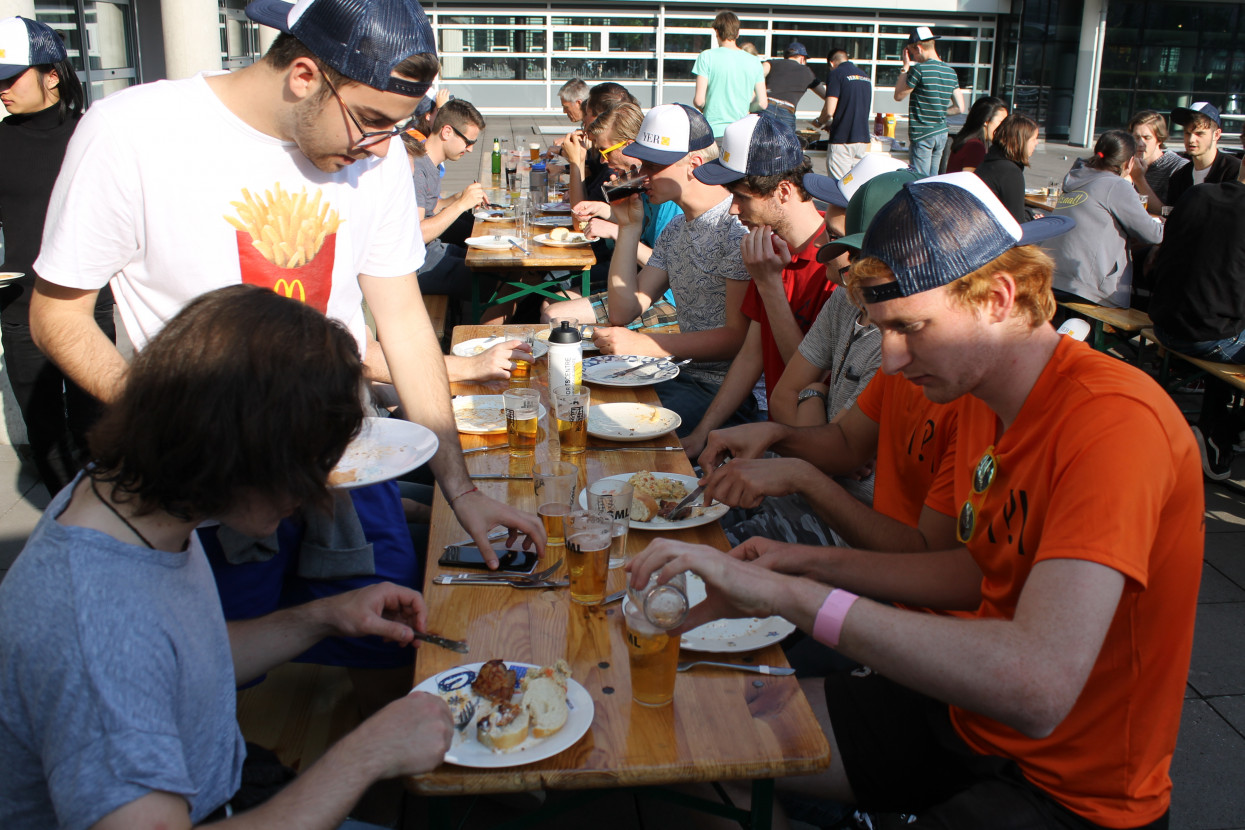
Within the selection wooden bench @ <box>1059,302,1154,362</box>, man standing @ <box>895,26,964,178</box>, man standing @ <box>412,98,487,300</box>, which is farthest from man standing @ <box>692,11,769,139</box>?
wooden bench @ <box>1059,302,1154,362</box>

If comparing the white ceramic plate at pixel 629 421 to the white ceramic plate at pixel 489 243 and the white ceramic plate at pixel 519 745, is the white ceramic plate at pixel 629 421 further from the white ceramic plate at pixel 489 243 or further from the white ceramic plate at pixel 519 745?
the white ceramic plate at pixel 489 243

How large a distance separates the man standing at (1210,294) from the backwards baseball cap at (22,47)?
5877 millimetres

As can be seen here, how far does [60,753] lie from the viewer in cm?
119

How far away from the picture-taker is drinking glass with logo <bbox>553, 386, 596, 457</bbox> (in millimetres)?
2766

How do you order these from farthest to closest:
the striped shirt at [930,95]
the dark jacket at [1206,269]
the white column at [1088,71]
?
the white column at [1088,71]
the striped shirt at [930,95]
the dark jacket at [1206,269]

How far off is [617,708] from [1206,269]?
5.00 meters

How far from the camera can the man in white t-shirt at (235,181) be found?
6.98 ft

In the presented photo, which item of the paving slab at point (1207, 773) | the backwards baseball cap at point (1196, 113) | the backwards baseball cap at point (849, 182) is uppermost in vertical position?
the backwards baseball cap at point (1196, 113)

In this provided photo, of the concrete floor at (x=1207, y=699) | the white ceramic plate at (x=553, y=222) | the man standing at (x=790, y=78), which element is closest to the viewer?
the concrete floor at (x=1207, y=699)

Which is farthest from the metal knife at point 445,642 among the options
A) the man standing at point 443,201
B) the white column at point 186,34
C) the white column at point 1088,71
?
the white column at point 1088,71

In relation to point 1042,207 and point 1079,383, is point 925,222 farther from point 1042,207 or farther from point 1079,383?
point 1042,207

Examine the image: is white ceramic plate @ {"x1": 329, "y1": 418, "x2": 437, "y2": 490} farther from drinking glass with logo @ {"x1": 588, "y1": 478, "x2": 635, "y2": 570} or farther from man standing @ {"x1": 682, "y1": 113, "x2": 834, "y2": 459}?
man standing @ {"x1": 682, "y1": 113, "x2": 834, "y2": 459}

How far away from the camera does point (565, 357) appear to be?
9.45 feet

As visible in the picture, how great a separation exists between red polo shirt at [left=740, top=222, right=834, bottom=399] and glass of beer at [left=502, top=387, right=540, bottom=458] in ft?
4.29
